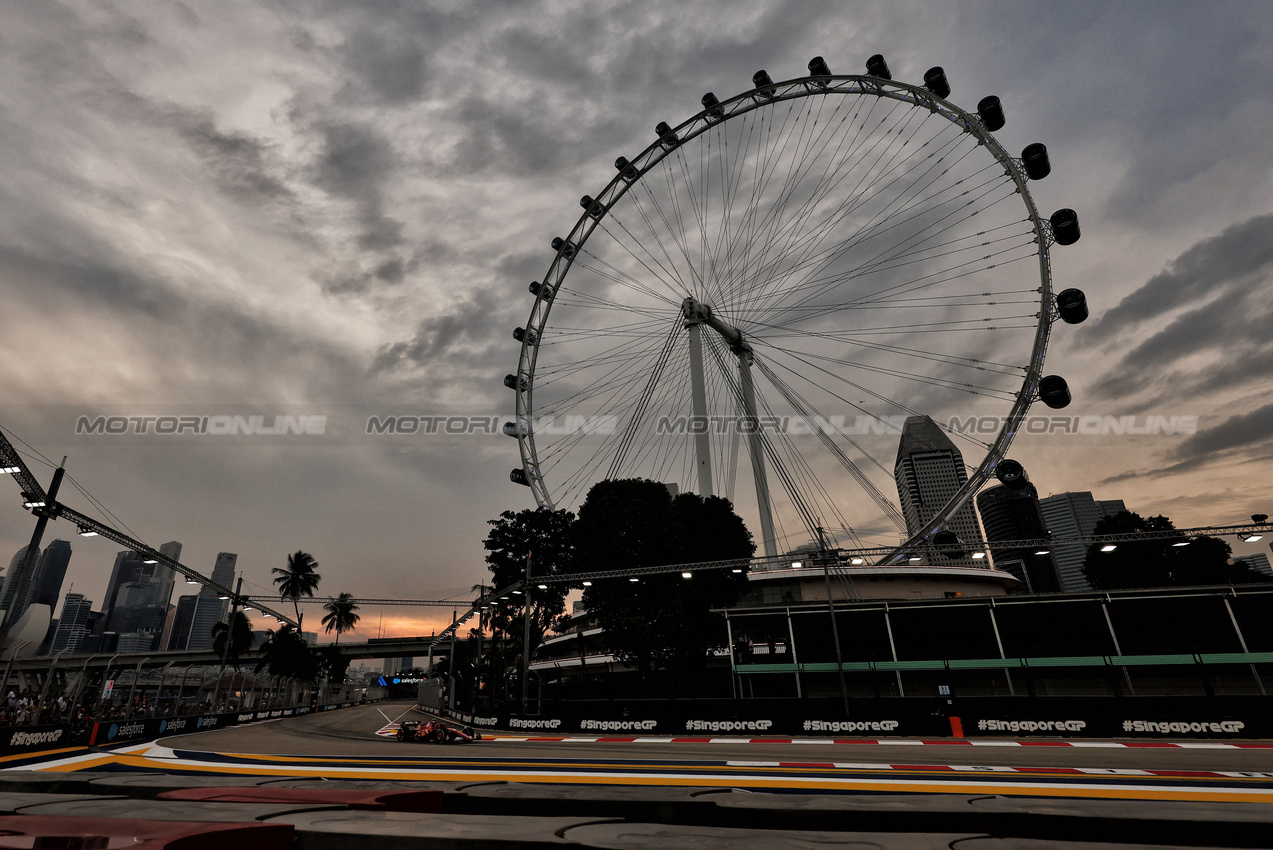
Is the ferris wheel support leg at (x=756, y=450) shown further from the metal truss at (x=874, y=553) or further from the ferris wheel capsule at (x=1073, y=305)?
the ferris wheel capsule at (x=1073, y=305)

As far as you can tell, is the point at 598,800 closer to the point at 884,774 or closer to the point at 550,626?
the point at 884,774

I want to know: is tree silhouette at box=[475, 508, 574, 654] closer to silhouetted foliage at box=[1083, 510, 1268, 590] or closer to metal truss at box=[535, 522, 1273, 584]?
metal truss at box=[535, 522, 1273, 584]

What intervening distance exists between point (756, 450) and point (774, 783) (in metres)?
29.7

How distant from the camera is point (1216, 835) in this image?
3.34m

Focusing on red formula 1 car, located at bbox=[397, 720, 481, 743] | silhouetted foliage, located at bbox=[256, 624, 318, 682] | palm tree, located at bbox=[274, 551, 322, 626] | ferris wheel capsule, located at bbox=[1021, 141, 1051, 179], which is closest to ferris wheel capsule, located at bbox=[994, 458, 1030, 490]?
ferris wheel capsule, located at bbox=[1021, 141, 1051, 179]

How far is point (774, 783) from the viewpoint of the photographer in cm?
1242

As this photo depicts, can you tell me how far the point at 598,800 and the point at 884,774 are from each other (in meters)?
12.6

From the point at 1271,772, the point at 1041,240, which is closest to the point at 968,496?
the point at 1041,240

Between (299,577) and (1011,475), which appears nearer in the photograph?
(1011,475)

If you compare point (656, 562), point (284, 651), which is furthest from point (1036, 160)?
point (284, 651)

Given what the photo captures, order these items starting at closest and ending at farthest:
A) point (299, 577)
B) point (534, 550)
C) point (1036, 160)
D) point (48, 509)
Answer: point (48, 509), point (1036, 160), point (534, 550), point (299, 577)

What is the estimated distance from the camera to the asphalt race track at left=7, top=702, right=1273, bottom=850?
11.3 ft

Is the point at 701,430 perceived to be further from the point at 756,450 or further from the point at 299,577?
the point at 299,577

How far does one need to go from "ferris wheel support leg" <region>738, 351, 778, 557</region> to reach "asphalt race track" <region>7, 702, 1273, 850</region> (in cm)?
→ 1810
